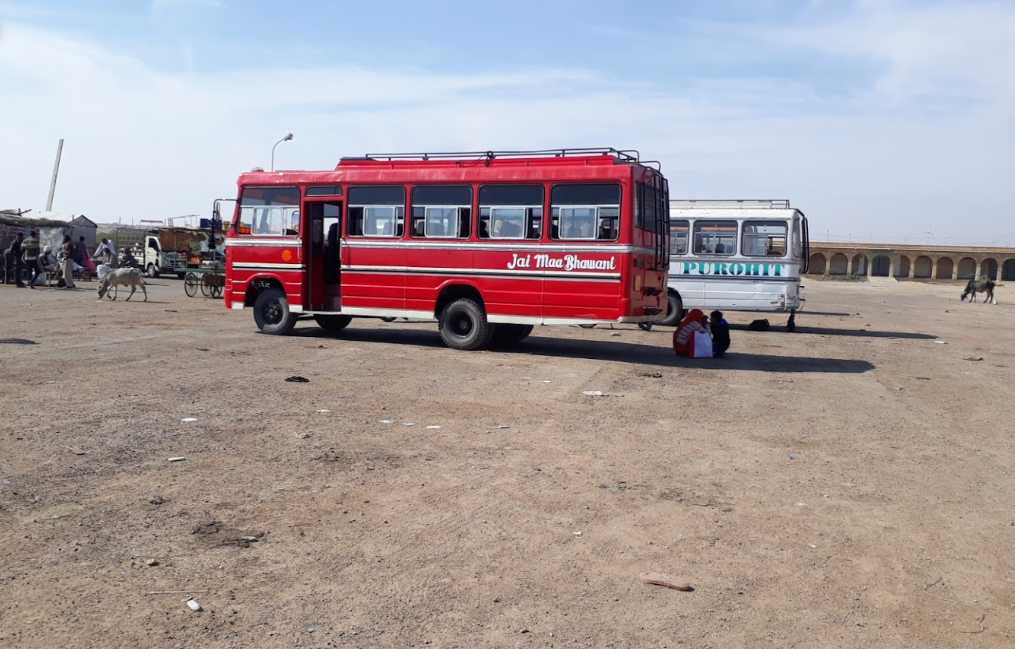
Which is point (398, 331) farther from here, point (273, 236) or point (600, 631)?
point (600, 631)

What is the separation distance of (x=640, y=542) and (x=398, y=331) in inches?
564

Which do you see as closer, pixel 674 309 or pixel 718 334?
pixel 718 334

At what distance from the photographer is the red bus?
47.1 ft

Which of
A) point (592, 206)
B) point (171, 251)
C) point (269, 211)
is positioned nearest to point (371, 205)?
point (269, 211)

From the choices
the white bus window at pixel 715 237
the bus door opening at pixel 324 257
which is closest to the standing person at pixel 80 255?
the bus door opening at pixel 324 257

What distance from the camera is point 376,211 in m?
16.2

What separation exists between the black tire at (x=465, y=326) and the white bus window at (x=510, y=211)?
4.00ft

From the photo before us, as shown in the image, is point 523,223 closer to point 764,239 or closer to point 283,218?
point 283,218

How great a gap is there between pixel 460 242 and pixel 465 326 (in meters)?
1.42

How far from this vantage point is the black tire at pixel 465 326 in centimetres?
1530

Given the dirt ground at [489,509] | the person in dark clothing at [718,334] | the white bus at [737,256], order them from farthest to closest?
the white bus at [737,256]
the person in dark clothing at [718,334]
the dirt ground at [489,509]

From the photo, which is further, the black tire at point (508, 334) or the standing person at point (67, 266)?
the standing person at point (67, 266)

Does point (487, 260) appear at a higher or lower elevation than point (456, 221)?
lower

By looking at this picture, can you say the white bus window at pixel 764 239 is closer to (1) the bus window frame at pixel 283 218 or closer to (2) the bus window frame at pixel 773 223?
(2) the bus window frame at pixel 773 223
